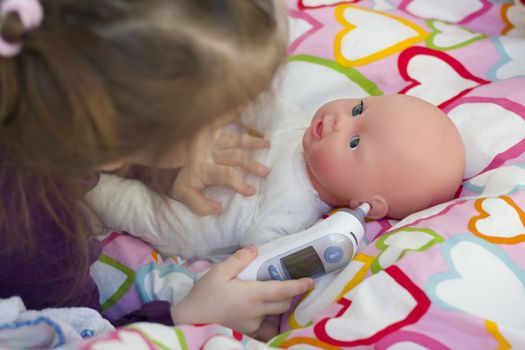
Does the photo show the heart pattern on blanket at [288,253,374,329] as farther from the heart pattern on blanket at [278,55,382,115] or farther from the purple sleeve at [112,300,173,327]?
the heart pattern on blanket at [278,55,382,115]

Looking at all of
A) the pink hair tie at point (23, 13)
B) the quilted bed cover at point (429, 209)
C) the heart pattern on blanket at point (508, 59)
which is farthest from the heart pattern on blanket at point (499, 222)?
the pink hair tie at point (23, 13)

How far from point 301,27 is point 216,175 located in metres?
0.42

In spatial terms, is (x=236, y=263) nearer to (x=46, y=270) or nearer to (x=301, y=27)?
(x=46, y=270)

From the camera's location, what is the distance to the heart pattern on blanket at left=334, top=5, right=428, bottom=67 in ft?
4.07

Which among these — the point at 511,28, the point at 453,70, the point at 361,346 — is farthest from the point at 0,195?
the point at 511,28

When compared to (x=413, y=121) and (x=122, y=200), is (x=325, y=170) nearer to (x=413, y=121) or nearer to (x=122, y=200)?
(x=413, y=121)

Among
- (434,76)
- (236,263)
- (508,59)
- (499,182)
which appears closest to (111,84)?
(236,263)

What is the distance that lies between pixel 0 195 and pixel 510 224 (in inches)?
24.5

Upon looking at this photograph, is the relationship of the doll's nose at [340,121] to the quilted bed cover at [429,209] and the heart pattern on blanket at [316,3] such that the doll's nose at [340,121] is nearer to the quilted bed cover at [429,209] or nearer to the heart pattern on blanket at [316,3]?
the quilted bed cover at [429,209]

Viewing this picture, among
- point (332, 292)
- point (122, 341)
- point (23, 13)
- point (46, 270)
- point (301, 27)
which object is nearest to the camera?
point (23, 13)

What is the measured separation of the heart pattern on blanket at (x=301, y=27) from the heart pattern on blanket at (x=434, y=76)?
178mm

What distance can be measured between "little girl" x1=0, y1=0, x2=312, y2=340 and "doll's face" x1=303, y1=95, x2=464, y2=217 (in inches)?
13.5

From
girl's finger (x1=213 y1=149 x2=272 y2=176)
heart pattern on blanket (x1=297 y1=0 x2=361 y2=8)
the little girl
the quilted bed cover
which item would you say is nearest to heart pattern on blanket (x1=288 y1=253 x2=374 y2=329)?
the quilted bed cover

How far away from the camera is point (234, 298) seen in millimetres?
910
